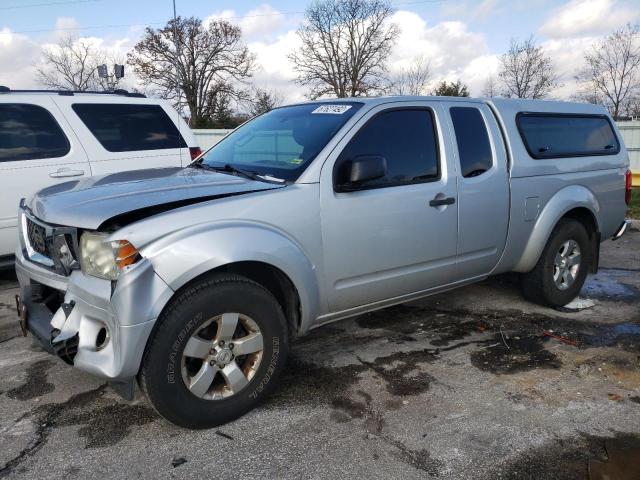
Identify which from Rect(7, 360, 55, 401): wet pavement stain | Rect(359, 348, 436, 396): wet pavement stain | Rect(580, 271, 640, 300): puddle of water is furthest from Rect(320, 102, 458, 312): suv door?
Rect(580, 271, 640, 300): puddle of water

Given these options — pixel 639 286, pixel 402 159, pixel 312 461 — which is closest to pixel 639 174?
pixel 639 286

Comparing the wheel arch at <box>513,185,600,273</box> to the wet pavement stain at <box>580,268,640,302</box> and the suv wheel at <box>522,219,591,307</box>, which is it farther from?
the wet pavement stain at <box>580,268,640,302</box>

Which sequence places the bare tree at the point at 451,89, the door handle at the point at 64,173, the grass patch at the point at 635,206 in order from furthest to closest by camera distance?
the bare tree at the point at 451,89
the grass patch at the point at 635,206
the door handle at the point at 64,173

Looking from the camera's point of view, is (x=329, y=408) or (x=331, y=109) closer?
(x=329, y=408)

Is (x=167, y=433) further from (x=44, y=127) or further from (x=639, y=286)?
(x=639, y=286)

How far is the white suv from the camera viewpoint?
5328 mm

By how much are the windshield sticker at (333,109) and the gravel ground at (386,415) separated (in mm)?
1722

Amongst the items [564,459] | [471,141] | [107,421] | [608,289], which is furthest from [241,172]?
[608,289]

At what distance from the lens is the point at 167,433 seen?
114 inches

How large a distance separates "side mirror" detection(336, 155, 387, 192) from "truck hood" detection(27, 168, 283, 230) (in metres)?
0.44

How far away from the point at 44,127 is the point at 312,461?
15.2ft

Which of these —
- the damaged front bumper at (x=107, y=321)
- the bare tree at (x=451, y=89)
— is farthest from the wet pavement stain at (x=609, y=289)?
the bare tree at (x=451, y=89)

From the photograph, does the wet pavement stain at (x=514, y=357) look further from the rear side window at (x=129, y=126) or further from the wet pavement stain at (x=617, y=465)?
the rear side window at (x=129, y=126)

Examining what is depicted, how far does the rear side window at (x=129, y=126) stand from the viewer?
19.3 feet
